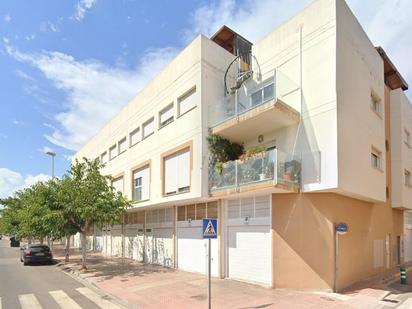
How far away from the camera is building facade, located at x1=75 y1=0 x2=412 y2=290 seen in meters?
12.9

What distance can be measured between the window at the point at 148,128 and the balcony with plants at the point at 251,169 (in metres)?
6.10

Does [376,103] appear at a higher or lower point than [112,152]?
higher

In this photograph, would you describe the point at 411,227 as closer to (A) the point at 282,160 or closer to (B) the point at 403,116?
(B) the point at 403,116

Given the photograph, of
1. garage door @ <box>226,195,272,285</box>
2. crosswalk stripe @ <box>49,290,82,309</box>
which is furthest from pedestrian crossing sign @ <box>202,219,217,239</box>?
garage door @ <box>226,195,272,285</box>

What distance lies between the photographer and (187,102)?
55.6ft

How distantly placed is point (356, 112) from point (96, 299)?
1175 centimetres

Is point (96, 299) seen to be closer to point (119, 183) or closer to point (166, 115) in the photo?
point (166, 115)

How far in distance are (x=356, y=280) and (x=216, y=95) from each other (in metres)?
9.67

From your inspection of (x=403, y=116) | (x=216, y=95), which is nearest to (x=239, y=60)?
(x=216, y=95)

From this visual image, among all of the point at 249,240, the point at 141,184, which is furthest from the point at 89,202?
the point at 249,240

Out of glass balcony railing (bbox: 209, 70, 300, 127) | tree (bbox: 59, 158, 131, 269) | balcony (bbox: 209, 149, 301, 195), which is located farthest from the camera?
tree (bbox: 59, 158, 131, 269)

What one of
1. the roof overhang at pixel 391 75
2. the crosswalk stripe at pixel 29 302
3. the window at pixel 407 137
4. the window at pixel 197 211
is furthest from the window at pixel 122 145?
the window at pixel 407 137

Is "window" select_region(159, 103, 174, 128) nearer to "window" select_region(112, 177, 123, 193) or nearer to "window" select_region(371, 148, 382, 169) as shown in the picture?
"window" select_region(112, 177, 123, 193)

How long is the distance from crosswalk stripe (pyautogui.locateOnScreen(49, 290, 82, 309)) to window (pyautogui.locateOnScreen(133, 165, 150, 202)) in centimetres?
826
